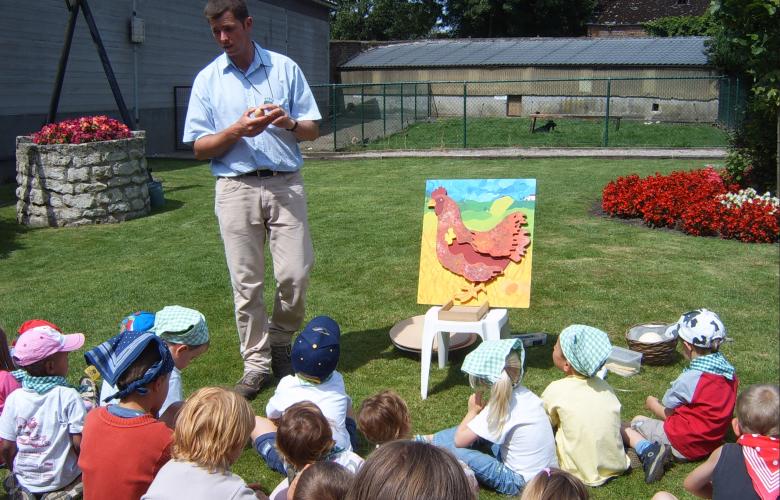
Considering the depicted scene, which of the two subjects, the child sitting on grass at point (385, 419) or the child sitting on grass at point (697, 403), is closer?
the child sitting on grass at point (385, 419)

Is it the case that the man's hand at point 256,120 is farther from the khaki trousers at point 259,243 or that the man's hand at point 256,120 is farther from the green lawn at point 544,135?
the green lawn at point 544,135

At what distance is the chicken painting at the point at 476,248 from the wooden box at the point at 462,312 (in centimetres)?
24

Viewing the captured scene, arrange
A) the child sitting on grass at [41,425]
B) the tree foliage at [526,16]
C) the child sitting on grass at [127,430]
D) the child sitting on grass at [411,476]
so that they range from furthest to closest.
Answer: the tree foliage at [526,16] → the child sitting on grass at [41,425] → the child sitting on grass at [127,430] → the child sitting on grass at [411,476]

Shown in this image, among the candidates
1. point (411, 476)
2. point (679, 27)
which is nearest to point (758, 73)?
point (411, 476)

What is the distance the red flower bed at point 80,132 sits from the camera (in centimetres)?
1106

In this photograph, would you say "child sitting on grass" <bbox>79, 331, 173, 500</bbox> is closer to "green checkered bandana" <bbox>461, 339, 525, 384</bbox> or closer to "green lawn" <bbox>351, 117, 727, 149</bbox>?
"green checkered bandana" <bbox>461, 339, 525, 384</bbox>

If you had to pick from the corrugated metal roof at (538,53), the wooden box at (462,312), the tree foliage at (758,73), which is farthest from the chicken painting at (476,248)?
the corrugated metal roof at (538,53)

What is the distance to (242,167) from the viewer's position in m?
4.84

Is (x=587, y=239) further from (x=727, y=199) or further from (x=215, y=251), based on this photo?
(x=215, y=251)

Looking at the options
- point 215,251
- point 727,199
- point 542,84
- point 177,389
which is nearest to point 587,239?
point 727,199

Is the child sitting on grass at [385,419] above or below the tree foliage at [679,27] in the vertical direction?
below

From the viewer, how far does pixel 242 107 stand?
15.9ft

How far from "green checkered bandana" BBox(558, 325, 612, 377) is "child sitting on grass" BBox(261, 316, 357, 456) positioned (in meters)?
1.17

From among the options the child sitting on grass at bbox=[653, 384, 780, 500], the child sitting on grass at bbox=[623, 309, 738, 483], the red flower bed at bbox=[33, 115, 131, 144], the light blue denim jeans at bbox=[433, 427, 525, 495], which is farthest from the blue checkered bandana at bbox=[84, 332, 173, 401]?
the red flower bed at bbox=[33, 115, 131, 144]
